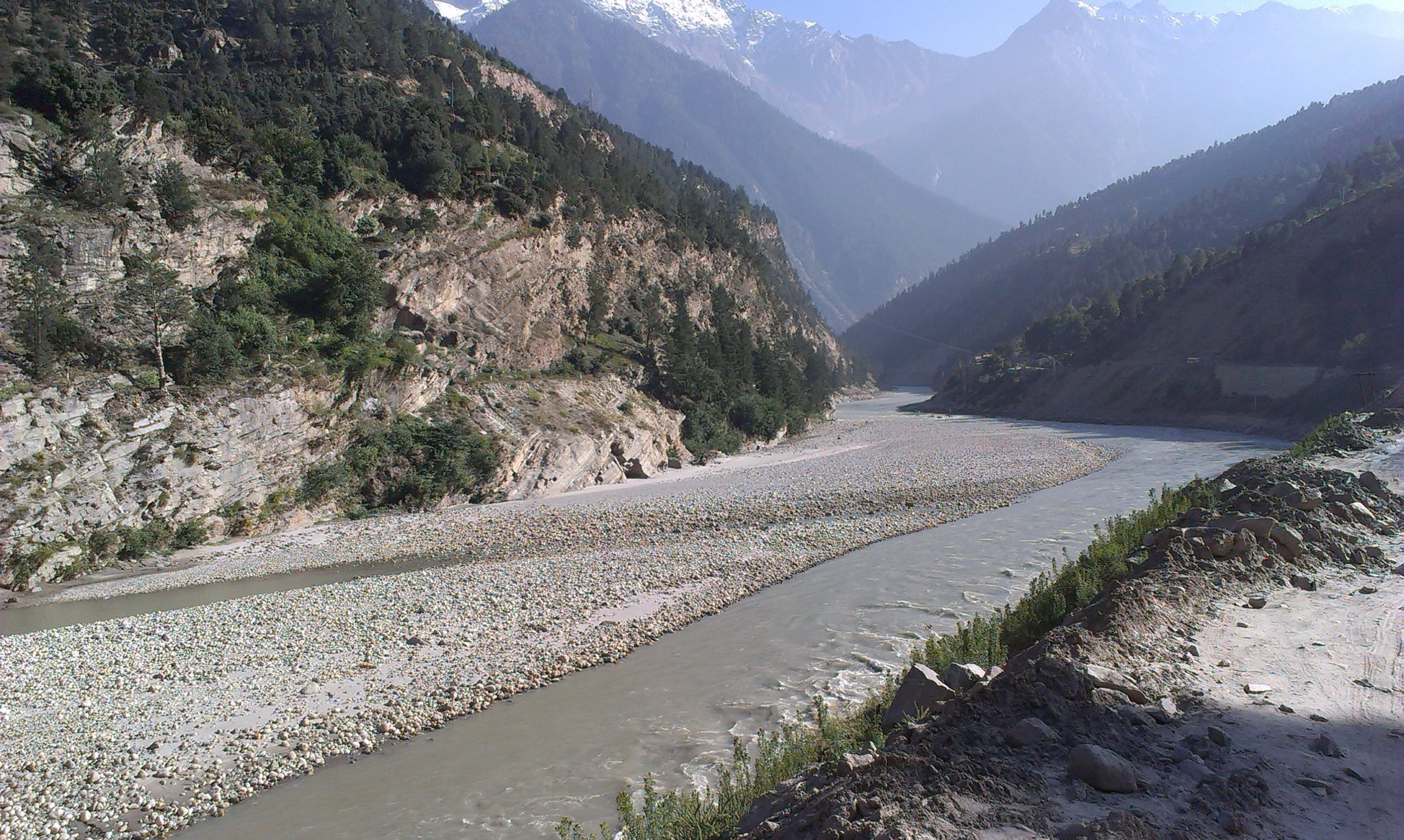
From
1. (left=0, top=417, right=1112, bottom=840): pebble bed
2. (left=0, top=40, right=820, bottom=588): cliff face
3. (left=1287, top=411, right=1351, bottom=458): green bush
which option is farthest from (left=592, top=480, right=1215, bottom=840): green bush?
(left=0, top=40, right=820, bottom=588): cliff face

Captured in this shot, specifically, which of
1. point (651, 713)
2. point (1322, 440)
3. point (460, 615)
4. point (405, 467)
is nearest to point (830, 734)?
point (651, 713)

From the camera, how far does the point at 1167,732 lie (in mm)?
5613

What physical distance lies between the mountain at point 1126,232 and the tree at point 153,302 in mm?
94840

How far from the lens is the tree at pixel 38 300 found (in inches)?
806

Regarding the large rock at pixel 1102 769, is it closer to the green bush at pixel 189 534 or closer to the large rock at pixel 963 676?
the large rock at pixel 963 676

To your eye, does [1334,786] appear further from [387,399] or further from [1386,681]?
[387,399]

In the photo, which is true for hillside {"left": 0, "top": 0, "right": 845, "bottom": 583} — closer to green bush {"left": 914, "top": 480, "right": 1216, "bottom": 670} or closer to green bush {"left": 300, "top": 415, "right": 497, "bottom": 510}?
green bush {"left": 300, "top": 415, "right": 497, "bottom": 510}

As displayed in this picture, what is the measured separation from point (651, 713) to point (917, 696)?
4590 millimetres

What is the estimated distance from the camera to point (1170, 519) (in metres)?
13.8

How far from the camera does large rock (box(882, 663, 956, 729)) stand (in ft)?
21.8

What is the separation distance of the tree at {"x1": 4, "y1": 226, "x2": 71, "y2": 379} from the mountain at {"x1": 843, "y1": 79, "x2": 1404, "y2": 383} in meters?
97.9

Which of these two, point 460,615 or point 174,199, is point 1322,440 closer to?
point 460,615

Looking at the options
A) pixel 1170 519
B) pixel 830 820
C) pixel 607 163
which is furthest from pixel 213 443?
pixel 607 163

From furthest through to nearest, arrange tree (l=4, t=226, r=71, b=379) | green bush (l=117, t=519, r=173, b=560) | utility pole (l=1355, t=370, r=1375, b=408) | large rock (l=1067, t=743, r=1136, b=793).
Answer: utility pole (l=1355, t=370, r=1375, b=408) < tree (l=4, t=226, r=71, b=379) < green bush (l=117, t=519, r=173, b=560) < large rock (l=1067, t=743, r=1136, b=793)
